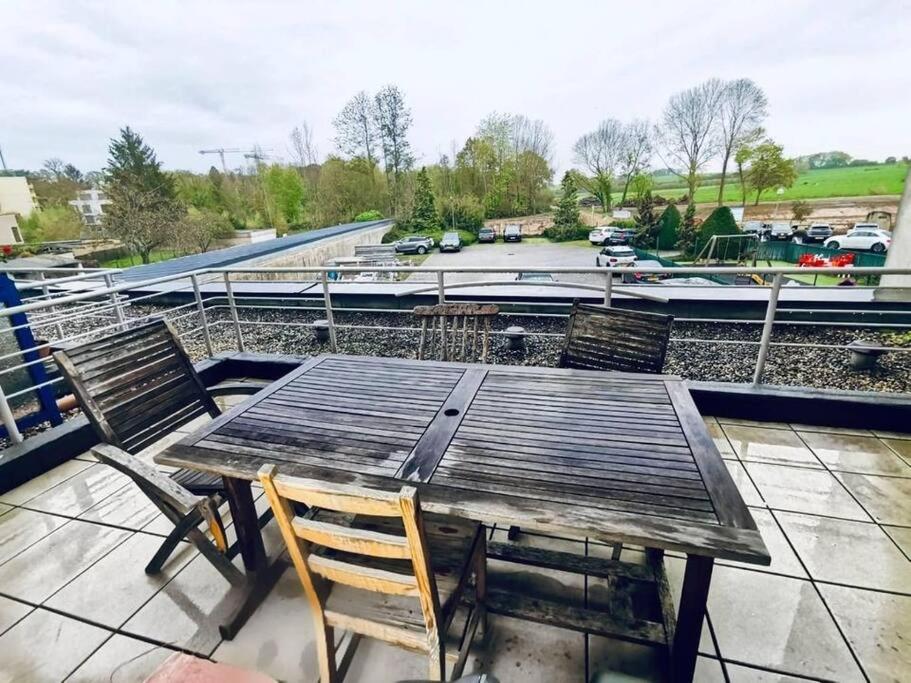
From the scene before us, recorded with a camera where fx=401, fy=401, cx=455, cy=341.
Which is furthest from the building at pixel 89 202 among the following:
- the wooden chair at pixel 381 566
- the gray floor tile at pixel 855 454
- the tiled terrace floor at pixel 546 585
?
the gray floor tile at pixel 855 454

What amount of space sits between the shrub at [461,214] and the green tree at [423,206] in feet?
3.47

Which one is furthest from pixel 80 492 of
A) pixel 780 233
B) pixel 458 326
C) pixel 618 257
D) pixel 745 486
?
pixel 780 233

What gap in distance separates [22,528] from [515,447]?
2565mm

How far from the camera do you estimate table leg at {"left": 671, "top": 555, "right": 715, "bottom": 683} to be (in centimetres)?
107

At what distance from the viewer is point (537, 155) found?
94.8ft

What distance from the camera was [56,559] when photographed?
6.04ft

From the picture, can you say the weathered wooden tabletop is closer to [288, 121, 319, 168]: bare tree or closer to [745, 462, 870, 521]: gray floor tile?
[745, 462, 870, 521]: gray floor tile

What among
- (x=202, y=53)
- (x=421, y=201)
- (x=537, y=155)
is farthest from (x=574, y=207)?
(x=202, y=53)

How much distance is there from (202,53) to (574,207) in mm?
21045

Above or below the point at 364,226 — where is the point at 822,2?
above

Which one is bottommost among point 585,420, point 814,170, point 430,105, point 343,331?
point 343,331

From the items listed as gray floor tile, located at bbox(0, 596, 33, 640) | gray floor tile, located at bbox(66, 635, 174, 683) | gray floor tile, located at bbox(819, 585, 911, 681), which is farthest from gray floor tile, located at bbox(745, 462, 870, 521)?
gray floor tile, located at bbox(0, 596, 33, 640)

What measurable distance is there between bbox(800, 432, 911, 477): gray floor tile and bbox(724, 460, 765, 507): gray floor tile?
1.60ft

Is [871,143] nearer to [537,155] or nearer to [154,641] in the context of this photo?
[537,155]
